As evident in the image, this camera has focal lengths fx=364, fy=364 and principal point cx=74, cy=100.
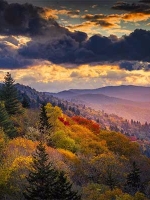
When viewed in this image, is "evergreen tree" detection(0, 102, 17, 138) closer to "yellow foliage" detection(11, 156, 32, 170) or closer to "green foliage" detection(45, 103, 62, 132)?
"green foliage" detection(45, 103, 62, 132)

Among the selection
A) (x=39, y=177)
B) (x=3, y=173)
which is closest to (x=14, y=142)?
(x=3, y=173)

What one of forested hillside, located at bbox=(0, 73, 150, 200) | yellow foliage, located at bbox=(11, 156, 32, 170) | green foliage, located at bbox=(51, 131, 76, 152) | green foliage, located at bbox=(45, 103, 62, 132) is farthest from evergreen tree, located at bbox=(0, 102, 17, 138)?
yellow foliage, located at bbox=(11, 156, 32, 170)

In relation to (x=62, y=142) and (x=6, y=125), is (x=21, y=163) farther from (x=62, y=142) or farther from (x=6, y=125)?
(x=62, y=142)

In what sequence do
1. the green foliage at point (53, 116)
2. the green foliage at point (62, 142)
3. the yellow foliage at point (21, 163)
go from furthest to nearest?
the green foliage at point (53, 116), the green foliage at point (62, 142), the yellow foliage at point (21, 163)

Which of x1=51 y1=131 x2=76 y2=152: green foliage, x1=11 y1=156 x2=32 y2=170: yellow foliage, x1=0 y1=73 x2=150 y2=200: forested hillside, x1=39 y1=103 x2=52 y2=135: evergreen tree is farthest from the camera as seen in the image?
x1=39 y1=103 x2=52 y2=135: evergreen tree

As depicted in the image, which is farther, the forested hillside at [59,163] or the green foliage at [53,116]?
the green foliage at [53,116]

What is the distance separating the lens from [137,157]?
116688mm

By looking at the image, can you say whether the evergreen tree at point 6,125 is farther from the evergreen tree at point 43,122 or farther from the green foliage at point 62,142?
the evergreen tree at point 43,122

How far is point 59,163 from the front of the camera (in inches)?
3061

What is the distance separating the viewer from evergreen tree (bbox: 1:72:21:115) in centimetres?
11862

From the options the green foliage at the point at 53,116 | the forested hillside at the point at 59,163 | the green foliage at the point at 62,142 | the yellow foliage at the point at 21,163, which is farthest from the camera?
the green foliage at the point at 53,116

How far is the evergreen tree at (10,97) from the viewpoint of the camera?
119 metres

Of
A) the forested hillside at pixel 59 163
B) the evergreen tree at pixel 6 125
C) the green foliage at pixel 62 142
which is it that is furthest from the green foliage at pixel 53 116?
the evergreen tree at pixel 6 125

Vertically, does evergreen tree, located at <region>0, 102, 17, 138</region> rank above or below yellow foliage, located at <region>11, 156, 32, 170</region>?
above
